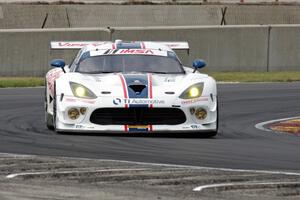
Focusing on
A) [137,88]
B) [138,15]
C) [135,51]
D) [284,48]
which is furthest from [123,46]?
[138,15]

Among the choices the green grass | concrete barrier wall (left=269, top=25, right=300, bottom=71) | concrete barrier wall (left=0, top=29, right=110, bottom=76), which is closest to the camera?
the green grass

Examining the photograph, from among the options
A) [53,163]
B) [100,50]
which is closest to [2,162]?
[53,163]

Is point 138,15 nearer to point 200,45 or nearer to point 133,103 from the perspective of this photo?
point 200,45

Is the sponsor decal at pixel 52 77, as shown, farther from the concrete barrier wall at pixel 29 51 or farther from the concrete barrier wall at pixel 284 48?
the concrete barrier wall at pixel 284 48

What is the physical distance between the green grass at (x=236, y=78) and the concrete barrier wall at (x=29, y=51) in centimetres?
56

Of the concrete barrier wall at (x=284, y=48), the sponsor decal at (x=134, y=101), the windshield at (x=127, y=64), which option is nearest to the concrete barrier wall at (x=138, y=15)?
the concrete barrier wall at (x=284, y=48)

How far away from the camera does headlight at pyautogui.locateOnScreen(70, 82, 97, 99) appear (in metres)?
13.5

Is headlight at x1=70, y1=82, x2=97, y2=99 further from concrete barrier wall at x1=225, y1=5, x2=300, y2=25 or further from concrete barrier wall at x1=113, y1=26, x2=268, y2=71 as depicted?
concrete barrier wall at x1=225, y1=5, x2=300, y2=25

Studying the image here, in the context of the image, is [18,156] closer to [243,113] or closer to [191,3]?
[243,113]

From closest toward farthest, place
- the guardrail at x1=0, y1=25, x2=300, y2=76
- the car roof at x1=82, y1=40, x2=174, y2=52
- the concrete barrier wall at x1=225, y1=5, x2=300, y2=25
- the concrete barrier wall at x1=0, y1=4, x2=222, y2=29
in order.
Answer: the car roof at x1=82, y1=40, x2=174, y2=52 → the guardrail at x1=0, y1=25, x2=300, y2=76 → the concrete barrier wall at x1=0, y1=4, x2=222, y2=29 → the concrete barrier wall at x1=225, y1=5, x2=300, y2=25

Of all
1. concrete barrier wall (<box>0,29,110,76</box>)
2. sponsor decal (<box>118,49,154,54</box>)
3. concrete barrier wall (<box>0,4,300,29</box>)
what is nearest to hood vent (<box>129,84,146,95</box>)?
sponsor decal (<box>118,49,154,54</box>)

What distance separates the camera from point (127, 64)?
1470 cm

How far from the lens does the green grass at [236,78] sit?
76.4 ft

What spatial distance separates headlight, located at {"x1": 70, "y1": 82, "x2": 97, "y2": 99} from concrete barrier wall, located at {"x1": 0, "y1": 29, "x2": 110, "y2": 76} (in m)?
11.5
